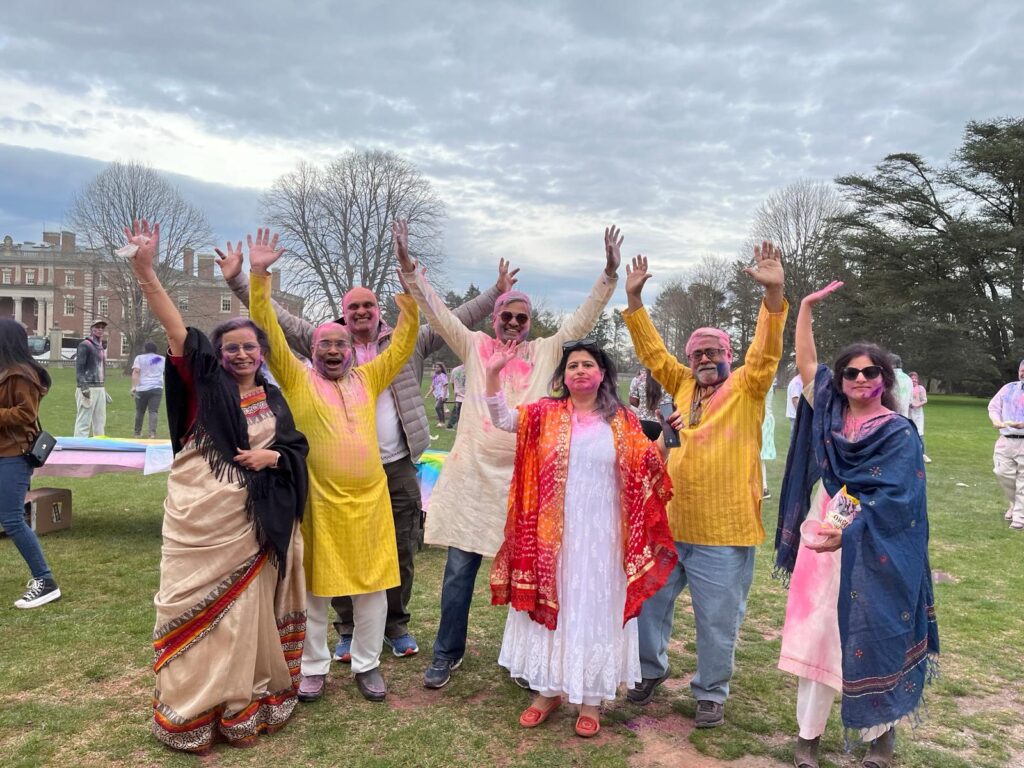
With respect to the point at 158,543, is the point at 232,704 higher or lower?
higher

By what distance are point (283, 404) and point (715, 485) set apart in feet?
7.07

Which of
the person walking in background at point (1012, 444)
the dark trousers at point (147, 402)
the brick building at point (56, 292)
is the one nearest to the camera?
the person walking in background at point (1012, 444)

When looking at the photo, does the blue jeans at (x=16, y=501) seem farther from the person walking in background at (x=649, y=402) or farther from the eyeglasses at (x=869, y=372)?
the eyeglasses at (x=869, y=372)

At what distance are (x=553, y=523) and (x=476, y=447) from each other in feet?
2.52

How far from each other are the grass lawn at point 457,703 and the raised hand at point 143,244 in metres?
2.14

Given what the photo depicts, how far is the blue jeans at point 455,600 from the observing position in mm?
3881

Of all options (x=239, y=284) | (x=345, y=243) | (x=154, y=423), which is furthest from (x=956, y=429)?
(x=345, y=243)

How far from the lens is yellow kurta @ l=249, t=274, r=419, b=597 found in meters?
3.52

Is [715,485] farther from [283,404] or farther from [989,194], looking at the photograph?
[989,194]

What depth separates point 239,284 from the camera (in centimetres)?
380

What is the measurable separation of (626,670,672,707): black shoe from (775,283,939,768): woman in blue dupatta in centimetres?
78

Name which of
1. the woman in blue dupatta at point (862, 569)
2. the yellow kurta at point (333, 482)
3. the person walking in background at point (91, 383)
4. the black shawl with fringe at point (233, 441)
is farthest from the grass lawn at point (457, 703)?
the person walking in background at point (91, 383)

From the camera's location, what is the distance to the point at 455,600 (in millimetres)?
3896

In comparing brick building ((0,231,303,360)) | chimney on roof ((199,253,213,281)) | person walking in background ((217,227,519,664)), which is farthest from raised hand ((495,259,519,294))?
brick building ((0,231,303,360))
